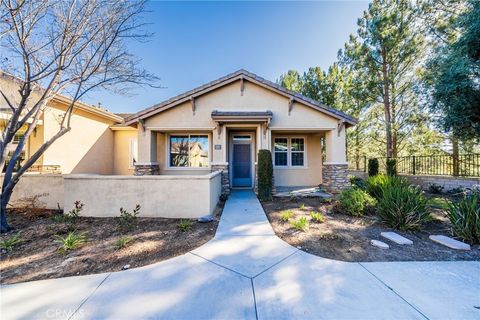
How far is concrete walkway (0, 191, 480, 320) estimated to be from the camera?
2.22 m

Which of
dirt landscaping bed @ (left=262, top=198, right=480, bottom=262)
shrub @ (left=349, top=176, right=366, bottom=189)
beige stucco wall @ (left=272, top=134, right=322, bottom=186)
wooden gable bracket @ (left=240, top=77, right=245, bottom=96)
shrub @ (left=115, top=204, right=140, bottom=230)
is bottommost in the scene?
dirt landscaping bed @ (left=262, top=198, right=480, bottom=262)

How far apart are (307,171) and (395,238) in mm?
6858

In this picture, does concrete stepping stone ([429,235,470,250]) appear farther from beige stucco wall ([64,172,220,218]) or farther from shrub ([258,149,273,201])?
beige stucco wall ([64,172,220,218])

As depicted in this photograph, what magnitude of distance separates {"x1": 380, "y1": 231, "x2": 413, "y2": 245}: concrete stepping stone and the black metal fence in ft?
28.5

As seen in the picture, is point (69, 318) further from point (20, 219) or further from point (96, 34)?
point (96, 34)

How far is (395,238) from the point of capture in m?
4.18

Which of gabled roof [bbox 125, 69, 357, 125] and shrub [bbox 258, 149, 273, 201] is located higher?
gabled roof [bbox 125, 69, 357, 125]

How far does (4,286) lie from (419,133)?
830 inches

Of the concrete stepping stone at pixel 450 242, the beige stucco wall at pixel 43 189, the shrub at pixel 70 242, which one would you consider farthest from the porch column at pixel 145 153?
the concrete stepping stone at pixel 450 242

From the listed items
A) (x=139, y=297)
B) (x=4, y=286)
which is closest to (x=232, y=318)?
(x=139, y=297)

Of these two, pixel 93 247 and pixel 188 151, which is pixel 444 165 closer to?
pixel 188 151

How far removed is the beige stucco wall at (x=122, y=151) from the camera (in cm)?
1295

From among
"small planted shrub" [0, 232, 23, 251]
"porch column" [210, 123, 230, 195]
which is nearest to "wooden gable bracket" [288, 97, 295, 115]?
"porch column" [210, 123, 230, 195]

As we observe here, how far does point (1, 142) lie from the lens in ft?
15.9
